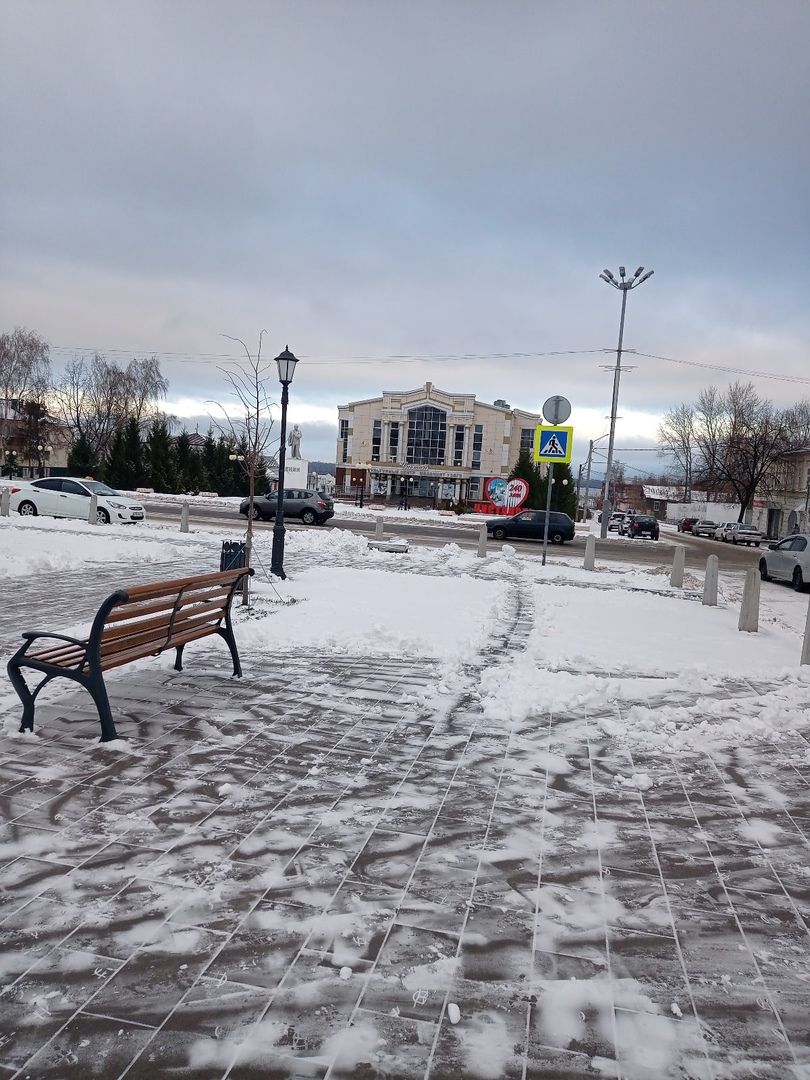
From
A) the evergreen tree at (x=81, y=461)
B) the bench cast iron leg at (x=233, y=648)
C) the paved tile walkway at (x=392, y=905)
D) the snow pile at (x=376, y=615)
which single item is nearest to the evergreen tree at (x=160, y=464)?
the evergreen tree at (x=81, y=461)

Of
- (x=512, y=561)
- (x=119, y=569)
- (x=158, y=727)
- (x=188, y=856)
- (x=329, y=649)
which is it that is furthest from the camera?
(x=512, y=561)

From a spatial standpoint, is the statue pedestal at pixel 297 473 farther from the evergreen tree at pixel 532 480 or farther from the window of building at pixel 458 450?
the window of building at pixel 458 450

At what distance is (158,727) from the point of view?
556 cm

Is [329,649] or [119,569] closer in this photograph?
[329,649]

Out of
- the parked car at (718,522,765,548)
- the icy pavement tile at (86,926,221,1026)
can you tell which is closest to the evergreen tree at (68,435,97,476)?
the parked car at (718,522,765,548)

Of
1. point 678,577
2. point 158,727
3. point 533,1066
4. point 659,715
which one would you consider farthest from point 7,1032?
point 678,577

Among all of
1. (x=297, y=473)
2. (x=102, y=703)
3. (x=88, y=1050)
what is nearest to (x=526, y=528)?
(x=297, y=473)

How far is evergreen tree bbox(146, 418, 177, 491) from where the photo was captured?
56.3 metres

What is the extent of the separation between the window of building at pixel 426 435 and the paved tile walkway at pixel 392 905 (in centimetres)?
7610

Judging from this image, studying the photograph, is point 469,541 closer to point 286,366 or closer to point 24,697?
point 286,366

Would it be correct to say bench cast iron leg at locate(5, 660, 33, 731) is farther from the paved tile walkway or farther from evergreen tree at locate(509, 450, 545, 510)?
evergreen tree at locate(509, 450, 545, 510)

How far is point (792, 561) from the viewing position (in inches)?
817

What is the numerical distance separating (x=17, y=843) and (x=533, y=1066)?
8.71 feet

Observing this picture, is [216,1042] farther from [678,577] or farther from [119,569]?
[678,577]
